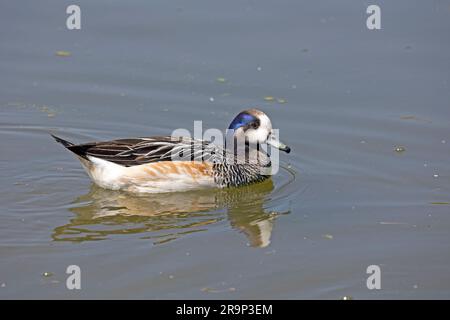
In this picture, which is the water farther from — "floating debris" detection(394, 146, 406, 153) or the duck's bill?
the duck's bill

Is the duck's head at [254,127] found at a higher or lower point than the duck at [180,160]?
higher

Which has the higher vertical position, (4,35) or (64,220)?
(4,35)

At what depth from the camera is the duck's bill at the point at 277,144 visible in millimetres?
11672

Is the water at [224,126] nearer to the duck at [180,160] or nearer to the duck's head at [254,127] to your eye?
the duck at [180,160]

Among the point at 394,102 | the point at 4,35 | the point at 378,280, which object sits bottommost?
the point at 378,280

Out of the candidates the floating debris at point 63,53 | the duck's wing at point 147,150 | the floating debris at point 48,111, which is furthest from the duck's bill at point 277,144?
the floating debris at point 63,53

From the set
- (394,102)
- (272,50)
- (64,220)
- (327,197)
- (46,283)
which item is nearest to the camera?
(46,283)

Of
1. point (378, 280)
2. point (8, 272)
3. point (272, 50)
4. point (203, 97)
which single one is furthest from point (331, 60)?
point (8, 272)

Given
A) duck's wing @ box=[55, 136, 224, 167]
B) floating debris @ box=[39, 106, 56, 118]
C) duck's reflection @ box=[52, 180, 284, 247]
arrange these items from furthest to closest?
1. floating debris @ box=[39, 106, 56, 118]
2. duck's wing @ box=[55, 136, 224, 167]
3. duck's reflection @ box=[52, 180, 284, 247]

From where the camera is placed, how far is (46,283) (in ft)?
28.5

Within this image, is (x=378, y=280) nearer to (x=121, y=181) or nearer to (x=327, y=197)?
Result: (x=327, y=197)

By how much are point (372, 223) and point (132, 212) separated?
2529mm

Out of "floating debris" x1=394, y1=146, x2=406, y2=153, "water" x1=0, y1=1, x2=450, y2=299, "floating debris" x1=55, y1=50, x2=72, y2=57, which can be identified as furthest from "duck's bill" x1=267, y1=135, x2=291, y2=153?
"floating debris" x1=55, y1=50, x2=72, y2=57

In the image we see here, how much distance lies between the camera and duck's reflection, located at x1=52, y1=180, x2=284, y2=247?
995 cm
